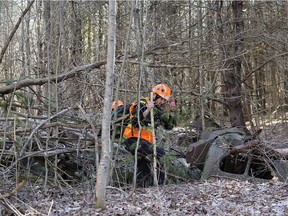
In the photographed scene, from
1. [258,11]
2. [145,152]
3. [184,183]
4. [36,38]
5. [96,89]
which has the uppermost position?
[258,11]

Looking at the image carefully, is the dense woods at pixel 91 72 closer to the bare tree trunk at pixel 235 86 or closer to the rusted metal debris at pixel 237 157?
the bare tree trunk at pixel 235 86

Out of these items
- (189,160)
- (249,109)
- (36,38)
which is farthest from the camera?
(249,109)

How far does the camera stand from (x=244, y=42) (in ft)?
37.5

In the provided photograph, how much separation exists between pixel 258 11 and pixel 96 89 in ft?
25.8

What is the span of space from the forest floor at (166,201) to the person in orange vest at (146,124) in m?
0.75

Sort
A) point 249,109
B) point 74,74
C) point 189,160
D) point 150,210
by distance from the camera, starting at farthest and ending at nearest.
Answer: point 249,109 < point 189,160 < point 74,74 < point 150,210

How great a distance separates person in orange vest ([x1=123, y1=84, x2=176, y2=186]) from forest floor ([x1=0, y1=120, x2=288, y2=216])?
748 mm

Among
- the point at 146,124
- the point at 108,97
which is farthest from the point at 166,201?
the point at 108,97

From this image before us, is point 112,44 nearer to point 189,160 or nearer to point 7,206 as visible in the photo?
point 7,206

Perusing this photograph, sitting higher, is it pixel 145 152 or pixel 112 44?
pixel 112 44

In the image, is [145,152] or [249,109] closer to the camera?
[145,152]

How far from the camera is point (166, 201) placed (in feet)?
18.1

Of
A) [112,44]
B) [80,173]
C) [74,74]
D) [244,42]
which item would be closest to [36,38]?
[74,74]

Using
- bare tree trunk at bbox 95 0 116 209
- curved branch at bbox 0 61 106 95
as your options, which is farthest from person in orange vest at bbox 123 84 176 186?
curved branch at bbox 0 61 106 95
